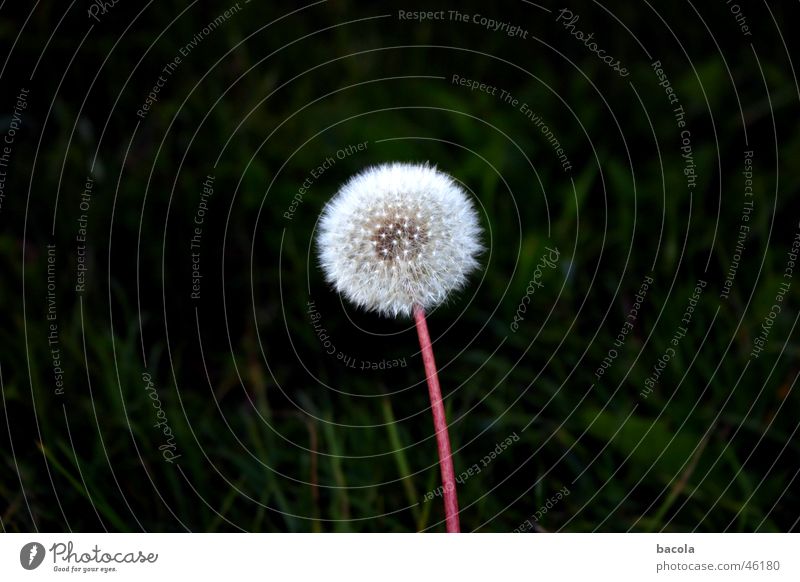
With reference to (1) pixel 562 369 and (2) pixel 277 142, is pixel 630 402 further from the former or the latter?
(2) pixel 277 142

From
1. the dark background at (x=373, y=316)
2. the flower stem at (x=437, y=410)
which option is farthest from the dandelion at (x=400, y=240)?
the dark background at (x=373, y=316)

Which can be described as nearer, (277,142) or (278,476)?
(278,476)

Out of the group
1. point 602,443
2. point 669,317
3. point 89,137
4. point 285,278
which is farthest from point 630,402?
point 89,137
